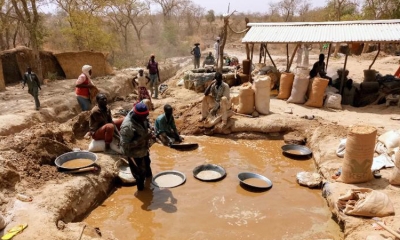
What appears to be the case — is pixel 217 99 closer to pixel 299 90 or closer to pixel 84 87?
pixel 299 90

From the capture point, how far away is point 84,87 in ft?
22.2

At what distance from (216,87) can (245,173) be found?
2.71m

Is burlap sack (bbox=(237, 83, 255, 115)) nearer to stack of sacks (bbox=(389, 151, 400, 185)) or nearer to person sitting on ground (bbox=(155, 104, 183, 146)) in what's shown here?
person sitting on ground (bbox=(155, 104, 183, 146))

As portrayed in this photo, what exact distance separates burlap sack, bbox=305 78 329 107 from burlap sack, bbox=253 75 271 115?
5.18 feet

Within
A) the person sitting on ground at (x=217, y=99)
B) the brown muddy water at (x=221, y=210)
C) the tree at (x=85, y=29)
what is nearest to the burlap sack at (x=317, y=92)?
the person sitting on ground at (x=217, y=99)

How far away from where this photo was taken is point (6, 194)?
3.88m

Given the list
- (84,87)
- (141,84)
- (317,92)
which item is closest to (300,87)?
(317,92)

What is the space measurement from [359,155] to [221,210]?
220 centimetres

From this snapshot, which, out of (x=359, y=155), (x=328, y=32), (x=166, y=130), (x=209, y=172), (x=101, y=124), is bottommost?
(x=209, y=172)

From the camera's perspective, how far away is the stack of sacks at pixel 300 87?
27.7 ft

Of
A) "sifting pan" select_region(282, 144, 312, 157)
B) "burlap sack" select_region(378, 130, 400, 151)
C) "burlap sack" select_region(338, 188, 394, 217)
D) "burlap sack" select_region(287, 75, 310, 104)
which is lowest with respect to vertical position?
"sifting pan" select_region(282, 144, 312, 157)

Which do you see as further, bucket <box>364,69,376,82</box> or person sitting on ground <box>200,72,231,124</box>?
bucket <box>364,69,376,82</box>

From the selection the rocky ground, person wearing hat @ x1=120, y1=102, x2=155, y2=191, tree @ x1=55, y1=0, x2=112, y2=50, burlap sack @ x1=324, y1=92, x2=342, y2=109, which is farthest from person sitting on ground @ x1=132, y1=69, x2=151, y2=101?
tree @ x1=55, y1=0, x2=112, y2=50

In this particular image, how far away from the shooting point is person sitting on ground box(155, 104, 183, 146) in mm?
6550
